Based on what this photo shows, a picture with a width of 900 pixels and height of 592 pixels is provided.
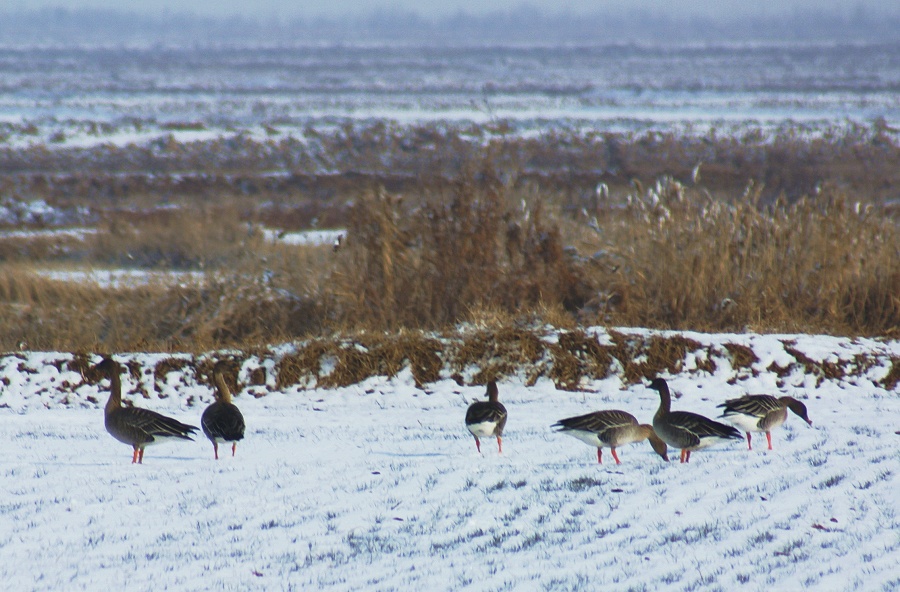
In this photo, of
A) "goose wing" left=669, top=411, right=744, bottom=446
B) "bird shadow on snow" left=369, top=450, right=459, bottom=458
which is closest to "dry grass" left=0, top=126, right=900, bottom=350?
"bird shadow on snow" left=369, top=450, right=459, bottom=458

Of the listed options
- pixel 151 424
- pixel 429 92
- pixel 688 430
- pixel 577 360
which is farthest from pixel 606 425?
pixel 429 92

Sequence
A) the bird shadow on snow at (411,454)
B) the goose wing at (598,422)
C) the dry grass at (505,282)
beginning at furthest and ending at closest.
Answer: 1. the dry grass at (505,282)
2. the bird shadow on snow at (411,454)
3. the goose wing at (598,422)

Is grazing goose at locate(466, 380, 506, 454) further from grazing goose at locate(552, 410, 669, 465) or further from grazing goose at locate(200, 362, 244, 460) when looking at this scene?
grazing goose at locate(200, 362, 244, 460)

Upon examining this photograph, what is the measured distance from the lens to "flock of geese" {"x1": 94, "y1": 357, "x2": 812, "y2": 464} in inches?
326

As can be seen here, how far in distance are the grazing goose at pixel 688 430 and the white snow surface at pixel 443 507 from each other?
22 cm

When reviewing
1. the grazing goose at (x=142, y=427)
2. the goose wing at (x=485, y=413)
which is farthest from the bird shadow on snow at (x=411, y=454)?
the grazing goose at (x=142, y=427)

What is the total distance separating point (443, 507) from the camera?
7551 mm

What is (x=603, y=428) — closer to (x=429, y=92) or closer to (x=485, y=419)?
(x=485, y=419)

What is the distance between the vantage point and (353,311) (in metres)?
15.1

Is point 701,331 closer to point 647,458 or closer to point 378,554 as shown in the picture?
point 647,458

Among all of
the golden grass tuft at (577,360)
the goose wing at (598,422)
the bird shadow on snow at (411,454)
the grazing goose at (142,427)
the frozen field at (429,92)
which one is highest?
the goose wing at (598,422)

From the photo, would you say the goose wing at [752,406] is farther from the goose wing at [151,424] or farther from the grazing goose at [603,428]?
the goose wing at [151,424]

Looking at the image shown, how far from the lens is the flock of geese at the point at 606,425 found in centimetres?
827

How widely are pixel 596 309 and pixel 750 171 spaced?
25.5 metres
